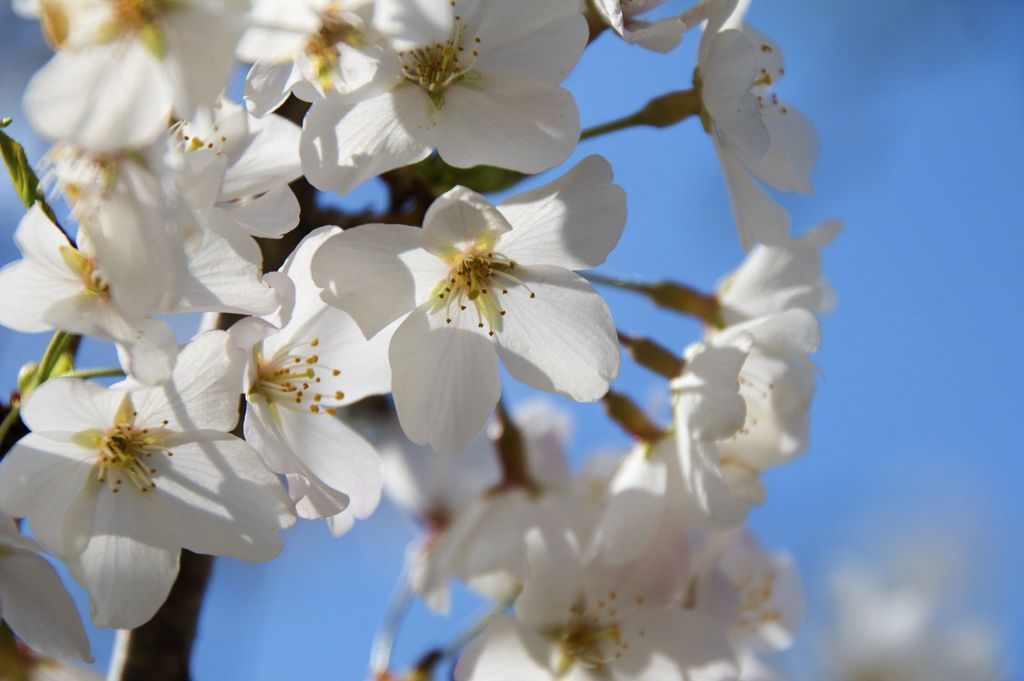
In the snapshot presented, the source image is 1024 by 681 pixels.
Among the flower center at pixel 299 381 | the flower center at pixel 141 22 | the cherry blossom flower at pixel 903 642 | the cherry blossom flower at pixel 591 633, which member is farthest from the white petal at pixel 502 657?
the cherry blossom flower at pixel 903 642

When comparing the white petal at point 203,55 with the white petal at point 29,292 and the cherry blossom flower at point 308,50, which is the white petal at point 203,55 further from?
the white petal at point 29,292

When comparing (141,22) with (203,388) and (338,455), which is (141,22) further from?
(338,455)

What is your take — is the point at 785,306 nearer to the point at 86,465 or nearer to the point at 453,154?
the point at 453,154

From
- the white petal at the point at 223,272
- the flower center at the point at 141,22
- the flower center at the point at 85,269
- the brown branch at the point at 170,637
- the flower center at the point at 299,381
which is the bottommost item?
the brown branch at the point at 170,637

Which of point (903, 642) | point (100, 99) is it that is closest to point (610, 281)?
point (100, 99)

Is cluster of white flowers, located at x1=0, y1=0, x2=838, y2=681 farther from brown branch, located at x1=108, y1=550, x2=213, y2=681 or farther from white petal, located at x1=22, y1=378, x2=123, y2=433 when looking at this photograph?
brown branch, located at x1=108, y1=550, x2=213, y2=681
